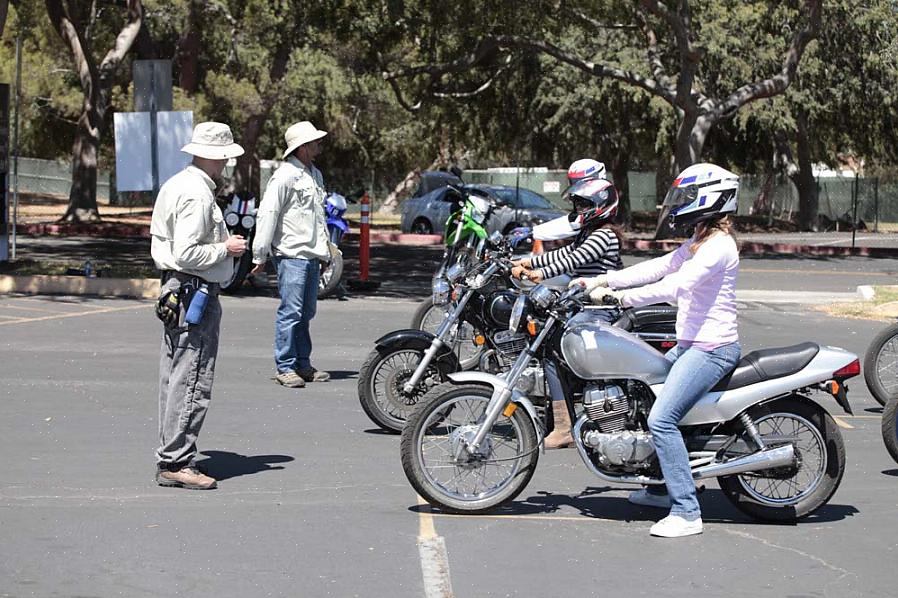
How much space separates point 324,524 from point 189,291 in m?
1.52

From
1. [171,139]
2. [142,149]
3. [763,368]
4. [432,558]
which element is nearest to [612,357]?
[763,368]

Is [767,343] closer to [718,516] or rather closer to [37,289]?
[718,516]

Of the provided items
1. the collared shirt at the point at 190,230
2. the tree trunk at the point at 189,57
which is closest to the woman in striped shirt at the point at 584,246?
the collared shirt at the point at 190,230

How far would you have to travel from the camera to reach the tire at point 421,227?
117 ft

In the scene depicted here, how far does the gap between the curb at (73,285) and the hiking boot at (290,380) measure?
7.62 meters

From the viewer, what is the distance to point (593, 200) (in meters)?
8.98

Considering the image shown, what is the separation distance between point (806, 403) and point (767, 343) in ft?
25.7

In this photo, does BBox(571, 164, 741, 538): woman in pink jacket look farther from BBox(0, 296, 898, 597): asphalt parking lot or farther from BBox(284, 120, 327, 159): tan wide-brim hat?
BBox(284, 120, 327, 159): tan wide-brim hat

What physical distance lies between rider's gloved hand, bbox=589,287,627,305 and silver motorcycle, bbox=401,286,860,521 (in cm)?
16

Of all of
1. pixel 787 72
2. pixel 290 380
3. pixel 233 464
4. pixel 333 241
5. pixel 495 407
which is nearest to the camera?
pixel 495 407

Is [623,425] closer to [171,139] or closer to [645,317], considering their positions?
[645,317]

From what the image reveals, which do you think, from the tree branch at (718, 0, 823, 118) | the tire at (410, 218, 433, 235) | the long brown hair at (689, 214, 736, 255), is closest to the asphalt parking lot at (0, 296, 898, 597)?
the long brown hair at (689, 214, 736, 255)

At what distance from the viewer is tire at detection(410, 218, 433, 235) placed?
35.7 metres

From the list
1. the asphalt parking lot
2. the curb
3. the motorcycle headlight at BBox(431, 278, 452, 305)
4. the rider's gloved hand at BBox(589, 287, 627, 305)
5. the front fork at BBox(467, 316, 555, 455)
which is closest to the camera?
the asphalt parking lot
